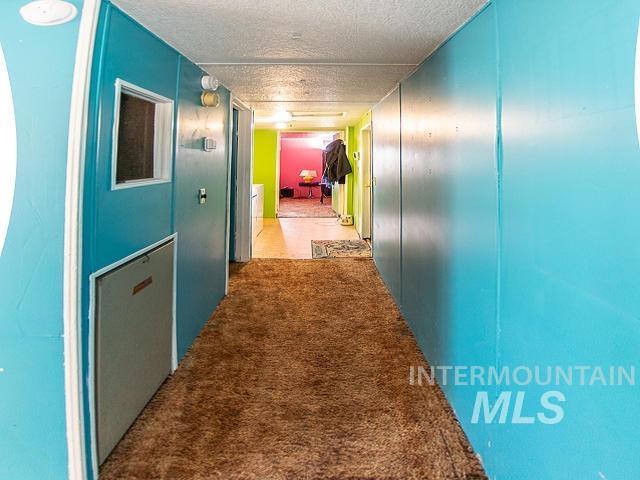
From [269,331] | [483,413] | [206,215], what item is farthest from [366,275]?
[483,413]

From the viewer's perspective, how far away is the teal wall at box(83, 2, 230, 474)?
158cm

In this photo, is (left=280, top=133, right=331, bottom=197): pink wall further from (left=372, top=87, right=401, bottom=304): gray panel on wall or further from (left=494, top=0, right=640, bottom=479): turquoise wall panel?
(left=494, top=0, right=640, bottom=479): turquoise wall panel

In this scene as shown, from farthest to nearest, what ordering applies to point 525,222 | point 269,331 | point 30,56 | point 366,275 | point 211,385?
1. point 366,275
2. point 269,331
3. point 211,385
4. point 30,56
5. point 525,222

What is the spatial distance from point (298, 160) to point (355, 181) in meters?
8.03

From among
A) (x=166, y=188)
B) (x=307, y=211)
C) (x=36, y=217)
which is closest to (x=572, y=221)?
(x=36, y=217)

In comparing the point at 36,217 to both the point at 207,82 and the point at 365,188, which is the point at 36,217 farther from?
the point at 365,188

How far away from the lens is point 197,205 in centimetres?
295

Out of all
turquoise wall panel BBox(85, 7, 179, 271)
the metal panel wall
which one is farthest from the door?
turquoise wall panel BBox(85, 7, 179, 271)

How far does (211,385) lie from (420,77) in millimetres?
2335

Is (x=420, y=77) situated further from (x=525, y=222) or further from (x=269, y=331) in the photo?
(x=269, y=331)

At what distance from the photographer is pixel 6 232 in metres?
1.48

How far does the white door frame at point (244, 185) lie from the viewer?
17.4 ft

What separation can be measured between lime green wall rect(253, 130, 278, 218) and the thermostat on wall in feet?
18.8

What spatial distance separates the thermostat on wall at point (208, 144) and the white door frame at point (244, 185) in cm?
222
